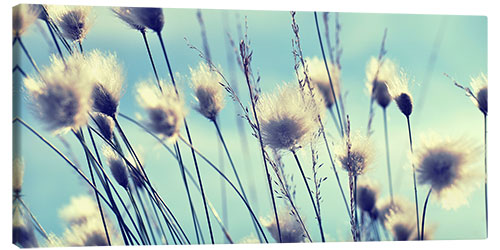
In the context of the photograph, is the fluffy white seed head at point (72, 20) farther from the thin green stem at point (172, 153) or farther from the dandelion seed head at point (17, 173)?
the dandelion seed head at point (17, 173)

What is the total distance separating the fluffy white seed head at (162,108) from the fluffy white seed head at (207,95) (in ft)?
0.17

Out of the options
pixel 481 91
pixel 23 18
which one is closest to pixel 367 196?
pixel 481 91

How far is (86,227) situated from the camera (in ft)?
5.37

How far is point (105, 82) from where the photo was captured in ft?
5.29

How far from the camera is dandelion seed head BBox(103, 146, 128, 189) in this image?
1.62 metres

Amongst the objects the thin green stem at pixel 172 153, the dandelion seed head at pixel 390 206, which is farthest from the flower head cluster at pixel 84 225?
the dandelion seed head at pixel 390 206

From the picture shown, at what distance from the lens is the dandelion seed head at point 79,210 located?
1642 millimetres

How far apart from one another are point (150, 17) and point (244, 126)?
38 centimetres

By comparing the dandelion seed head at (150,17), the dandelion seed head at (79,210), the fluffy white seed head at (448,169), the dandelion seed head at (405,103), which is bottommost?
the dandelion seed head at (79,210)

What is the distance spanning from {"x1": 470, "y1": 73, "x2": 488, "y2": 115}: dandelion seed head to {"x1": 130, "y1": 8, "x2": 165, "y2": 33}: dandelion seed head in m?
0.94

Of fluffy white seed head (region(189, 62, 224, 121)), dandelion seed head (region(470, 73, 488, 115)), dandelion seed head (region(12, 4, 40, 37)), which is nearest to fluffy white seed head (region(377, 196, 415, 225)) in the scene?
dandelion seed head (region(470, 73, 488, 115))

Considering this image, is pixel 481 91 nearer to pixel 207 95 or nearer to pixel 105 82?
pixel 207 95
